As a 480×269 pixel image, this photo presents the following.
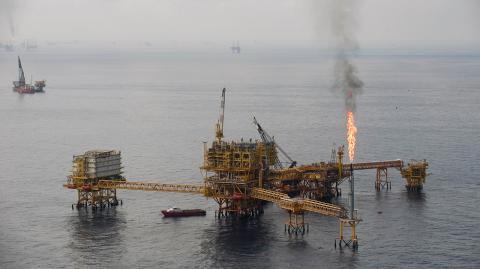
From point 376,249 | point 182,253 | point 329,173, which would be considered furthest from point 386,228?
point 182,253

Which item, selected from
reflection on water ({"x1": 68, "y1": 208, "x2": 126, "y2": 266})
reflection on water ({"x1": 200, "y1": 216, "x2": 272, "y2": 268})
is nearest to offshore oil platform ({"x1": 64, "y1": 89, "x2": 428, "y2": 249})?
reflection on water ({"x1": 200, "y1": 216, "x2": 272, "y2": 268})

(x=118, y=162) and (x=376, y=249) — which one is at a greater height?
(x=118, y=162)

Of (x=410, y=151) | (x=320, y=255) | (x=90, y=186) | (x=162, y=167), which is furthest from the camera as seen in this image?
(x=410, y=151)

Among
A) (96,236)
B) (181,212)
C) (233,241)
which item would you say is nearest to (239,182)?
(181,212)

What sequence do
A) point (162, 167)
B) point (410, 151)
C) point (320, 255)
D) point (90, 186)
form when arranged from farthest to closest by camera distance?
point (410, 151) < point (162, 167) < point (90, 186) < point (320, 255)

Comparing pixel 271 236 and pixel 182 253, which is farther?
pixel 271 236

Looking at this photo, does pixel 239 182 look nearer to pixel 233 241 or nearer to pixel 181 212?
pixel 181 212

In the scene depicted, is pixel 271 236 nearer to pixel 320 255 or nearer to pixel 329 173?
pixel 320 255
